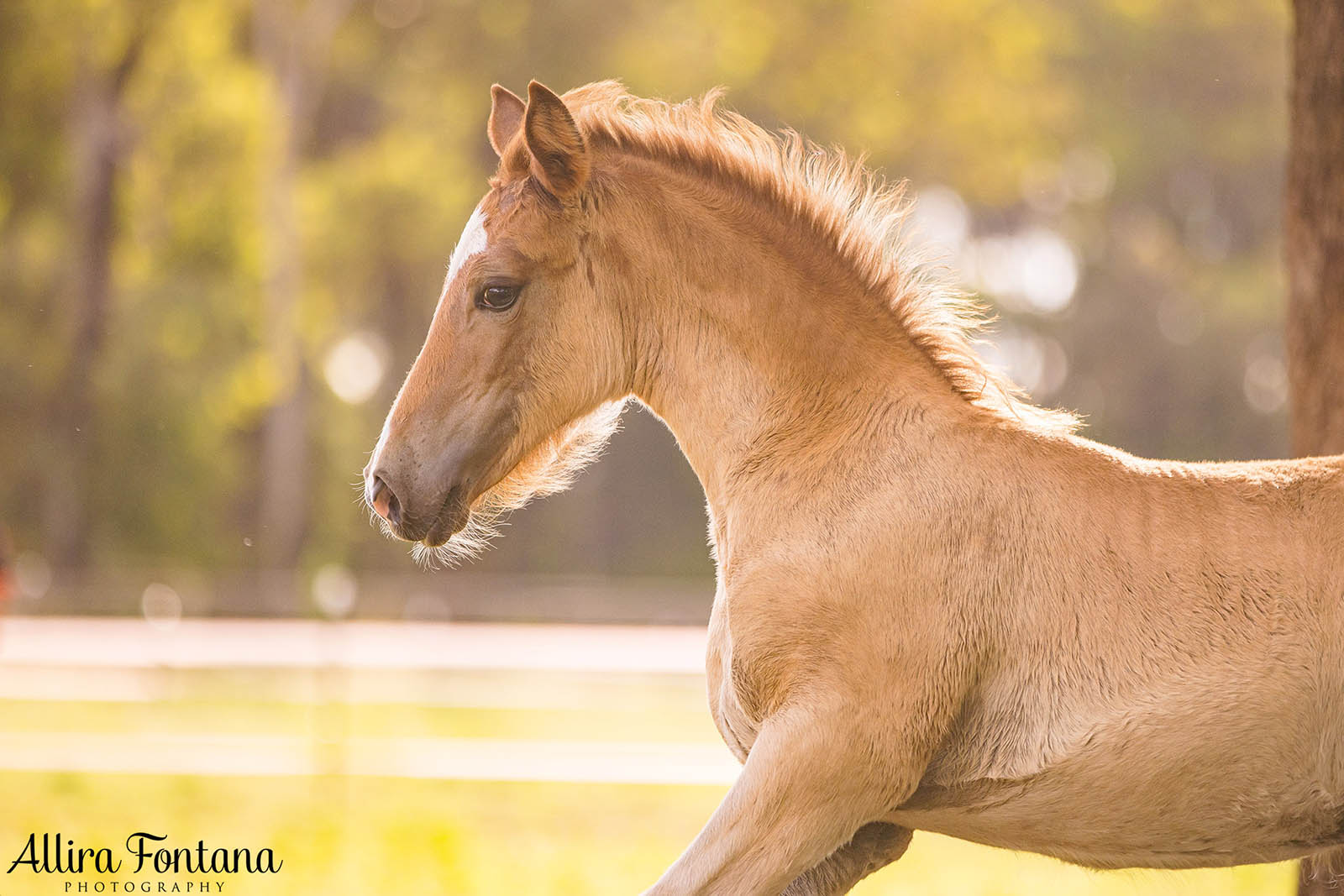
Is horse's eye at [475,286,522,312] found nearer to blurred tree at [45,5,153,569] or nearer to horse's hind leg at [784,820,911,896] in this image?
horse's hind leg at [784,820,911,896]

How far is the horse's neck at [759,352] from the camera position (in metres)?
3.59

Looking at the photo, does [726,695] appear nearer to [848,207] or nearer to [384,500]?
[384,500]

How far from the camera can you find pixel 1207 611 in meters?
3.18

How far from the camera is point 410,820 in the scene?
806 cm

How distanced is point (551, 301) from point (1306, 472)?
77.4 inches

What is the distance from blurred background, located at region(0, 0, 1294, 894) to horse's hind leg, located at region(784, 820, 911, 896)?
115 inches

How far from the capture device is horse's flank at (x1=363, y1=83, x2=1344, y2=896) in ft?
10.3

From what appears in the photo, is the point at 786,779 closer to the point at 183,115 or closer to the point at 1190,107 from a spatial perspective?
the point at 183,115

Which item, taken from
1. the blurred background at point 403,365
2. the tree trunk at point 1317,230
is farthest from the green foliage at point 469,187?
the tree trunk at point 1317,230

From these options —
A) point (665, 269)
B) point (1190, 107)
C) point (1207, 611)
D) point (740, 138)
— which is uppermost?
point (1190, 107)

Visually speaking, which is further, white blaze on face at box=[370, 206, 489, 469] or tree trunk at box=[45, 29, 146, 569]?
tree trunk at box=[45, 29, 146, 569]

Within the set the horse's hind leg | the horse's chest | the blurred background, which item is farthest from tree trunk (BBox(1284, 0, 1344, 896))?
the blurred background

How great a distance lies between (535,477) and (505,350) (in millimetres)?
479

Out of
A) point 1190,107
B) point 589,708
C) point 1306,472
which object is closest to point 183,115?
point 589,708
